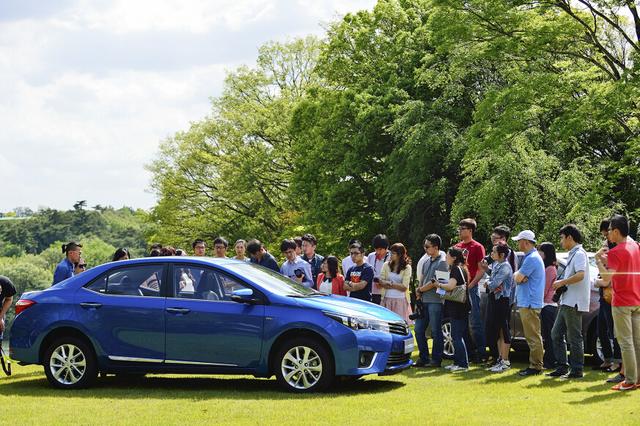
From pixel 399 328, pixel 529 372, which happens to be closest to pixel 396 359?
pixel 399 328

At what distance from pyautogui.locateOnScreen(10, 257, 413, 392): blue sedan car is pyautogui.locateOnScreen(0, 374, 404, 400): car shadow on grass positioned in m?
0.27

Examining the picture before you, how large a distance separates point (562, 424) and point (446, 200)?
→ 1133 inches

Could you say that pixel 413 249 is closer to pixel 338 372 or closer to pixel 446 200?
pixel 446 200

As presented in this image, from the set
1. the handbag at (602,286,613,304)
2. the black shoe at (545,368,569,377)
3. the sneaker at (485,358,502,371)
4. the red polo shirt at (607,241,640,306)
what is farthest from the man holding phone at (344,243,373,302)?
the red polo shirt at (607,241,640,306)

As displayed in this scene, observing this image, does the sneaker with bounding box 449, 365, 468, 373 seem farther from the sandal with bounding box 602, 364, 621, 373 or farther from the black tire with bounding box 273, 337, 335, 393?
Result: the black tire with bounding box 273, 337, 335, 393

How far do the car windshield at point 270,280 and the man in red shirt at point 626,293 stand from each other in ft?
12.4

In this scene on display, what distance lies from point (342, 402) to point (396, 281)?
4303mm

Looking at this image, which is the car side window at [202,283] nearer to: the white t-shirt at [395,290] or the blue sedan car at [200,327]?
the blue sedan car at [200,327]

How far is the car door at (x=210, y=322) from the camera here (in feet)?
38.8

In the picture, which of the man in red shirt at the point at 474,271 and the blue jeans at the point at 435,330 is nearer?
the blue jeans at the point at 435,330

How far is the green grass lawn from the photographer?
1001 cm

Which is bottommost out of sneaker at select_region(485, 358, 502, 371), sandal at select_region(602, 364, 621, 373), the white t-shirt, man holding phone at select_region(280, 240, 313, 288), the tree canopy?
sandal at select_region(602, 364, 621, 373)

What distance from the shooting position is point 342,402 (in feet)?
36.1

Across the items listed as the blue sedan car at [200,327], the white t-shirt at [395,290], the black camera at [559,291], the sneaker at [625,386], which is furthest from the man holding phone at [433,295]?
the sneaker at [625,386]
